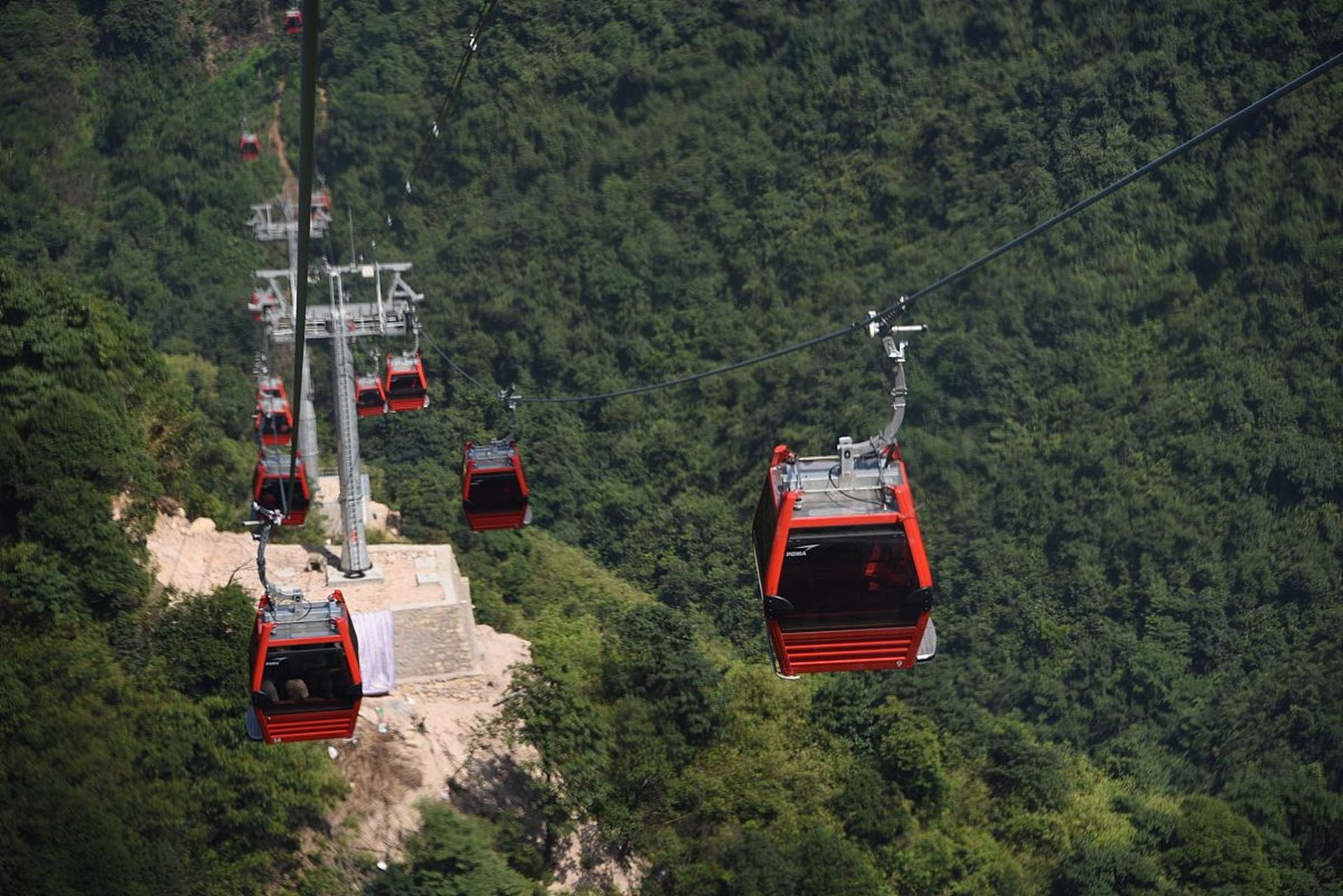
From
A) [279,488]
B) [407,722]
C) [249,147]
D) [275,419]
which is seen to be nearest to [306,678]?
[407,722]

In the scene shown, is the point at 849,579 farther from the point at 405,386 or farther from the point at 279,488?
the point at 405,386

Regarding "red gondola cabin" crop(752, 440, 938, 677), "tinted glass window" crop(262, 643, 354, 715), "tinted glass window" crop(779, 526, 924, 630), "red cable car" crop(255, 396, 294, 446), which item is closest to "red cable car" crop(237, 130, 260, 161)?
"red cable car" crop(255, 396, 294, 446)

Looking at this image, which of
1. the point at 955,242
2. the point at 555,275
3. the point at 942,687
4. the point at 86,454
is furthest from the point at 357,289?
the point at 86,454

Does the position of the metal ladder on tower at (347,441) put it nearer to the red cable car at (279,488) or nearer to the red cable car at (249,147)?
the red cable car at (279,488)

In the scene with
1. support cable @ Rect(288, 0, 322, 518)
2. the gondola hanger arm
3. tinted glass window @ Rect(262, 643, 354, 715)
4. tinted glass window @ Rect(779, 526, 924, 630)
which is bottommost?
tinted glass window @ Rect(262, 643, 354, 715)

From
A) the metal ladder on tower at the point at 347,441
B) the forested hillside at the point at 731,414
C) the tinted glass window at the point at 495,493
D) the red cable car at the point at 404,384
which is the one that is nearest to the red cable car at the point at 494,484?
the tinted glass window at the point at 495,493

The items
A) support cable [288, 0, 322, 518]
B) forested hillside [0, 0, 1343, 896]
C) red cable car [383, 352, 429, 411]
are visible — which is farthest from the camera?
red cable car [383, 352, 429, 411]

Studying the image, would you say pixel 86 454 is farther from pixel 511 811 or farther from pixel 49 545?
pixel 511 811

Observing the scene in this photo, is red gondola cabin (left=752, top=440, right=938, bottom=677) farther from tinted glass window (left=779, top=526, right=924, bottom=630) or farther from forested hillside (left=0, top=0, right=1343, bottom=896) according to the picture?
forested hillside (left=0, top=0, right=1343, bottom=896)
